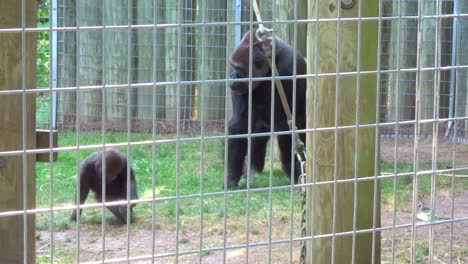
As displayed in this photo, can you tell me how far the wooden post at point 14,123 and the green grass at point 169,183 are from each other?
1.98 metres

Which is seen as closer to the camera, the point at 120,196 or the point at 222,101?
the point at 120,196

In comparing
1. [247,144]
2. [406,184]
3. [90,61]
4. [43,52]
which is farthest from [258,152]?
[43,52]

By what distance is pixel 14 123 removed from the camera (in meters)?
3.54

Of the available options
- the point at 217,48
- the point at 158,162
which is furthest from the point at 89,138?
the point at 217,48

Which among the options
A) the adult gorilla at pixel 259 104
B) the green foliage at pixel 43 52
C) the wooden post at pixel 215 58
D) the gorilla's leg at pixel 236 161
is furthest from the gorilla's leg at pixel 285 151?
the green foliage at pixel 43 52

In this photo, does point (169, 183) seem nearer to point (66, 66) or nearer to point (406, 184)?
point (406, 184)

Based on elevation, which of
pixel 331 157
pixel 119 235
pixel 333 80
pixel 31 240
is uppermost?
pixel 333 80

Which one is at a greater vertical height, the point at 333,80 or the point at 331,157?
the point at 333,80

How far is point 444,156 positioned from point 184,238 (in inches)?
166

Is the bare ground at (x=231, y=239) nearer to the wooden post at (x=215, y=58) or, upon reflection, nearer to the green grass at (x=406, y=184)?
the green grass at (x=406, y=184)

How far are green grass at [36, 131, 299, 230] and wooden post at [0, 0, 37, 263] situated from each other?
1980 mm

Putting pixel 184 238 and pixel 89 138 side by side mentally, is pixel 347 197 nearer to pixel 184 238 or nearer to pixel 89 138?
Answer: pixel 184 238

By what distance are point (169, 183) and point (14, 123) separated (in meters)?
4.06

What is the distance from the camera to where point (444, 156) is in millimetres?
9086
